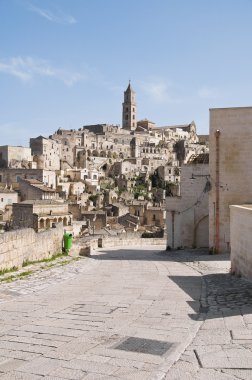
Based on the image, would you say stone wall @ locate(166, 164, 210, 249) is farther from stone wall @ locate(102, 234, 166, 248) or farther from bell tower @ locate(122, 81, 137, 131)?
bell tower @ locate(122, 81, 137, 131)

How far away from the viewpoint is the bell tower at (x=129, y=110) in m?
139

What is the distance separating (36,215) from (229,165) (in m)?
24.8

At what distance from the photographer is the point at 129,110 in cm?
13962

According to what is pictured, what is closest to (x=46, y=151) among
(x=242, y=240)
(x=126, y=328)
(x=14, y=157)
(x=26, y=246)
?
(x=14, y=157)

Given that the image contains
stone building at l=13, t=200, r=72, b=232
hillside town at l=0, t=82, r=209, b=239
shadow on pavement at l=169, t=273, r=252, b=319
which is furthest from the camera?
hillside town at l=0, t=82, r=209, b=239

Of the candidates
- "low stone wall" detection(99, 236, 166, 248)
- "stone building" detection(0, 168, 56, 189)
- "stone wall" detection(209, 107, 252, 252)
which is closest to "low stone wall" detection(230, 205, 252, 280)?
"stone wall" detection(209, 107, 252, 252)

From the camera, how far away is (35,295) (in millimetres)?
9797

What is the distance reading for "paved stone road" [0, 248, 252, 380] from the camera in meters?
5.01

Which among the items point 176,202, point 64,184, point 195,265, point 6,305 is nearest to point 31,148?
point 64,184

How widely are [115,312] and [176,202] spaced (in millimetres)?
15474

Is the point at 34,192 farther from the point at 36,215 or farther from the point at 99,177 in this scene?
the point at 99,177

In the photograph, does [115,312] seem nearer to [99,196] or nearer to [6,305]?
[6,305]

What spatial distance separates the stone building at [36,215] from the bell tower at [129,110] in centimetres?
9915

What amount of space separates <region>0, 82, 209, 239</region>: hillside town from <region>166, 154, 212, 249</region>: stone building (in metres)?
0.61
